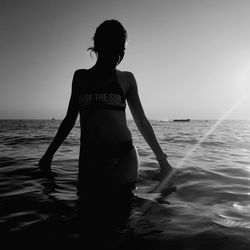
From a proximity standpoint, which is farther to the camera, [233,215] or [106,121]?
[233,215]

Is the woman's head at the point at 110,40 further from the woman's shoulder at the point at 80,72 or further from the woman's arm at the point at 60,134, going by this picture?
the woman's arm at the point at 60,134

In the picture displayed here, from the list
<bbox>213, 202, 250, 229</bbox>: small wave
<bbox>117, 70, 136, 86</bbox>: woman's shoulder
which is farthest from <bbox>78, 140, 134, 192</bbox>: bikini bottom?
<bbox>213, 202, 250, 229</bbox>: small wave

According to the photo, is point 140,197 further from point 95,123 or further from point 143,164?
point 143,164

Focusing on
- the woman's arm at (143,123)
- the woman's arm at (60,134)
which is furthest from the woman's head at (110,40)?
the woman's arm at (60,134)

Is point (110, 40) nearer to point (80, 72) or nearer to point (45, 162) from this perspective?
point (80, 72)

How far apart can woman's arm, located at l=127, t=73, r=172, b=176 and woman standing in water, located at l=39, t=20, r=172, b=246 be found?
3.2 inches

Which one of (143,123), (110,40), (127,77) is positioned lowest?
(143,123)

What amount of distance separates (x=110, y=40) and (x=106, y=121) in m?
0.86

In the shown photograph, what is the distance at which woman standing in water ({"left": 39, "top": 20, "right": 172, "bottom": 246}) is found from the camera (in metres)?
2.62

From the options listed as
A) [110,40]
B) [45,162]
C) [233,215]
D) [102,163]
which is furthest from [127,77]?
[233,215]

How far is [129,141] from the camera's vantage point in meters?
2.74

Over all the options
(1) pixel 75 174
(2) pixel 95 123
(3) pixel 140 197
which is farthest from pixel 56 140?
(1) pixel 75 174

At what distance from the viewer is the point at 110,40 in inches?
105

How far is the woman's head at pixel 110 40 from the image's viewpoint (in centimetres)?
264
